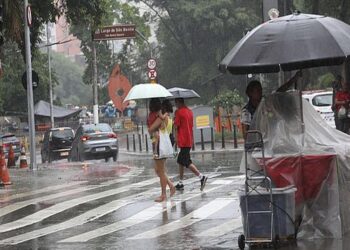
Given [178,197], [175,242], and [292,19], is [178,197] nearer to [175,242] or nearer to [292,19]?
[175,242]

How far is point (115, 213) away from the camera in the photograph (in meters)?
12.0

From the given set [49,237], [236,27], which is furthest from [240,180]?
[236,27]

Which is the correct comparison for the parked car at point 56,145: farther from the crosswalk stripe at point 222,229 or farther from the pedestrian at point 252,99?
the pedestrian at point 252,99

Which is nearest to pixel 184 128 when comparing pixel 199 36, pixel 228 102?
pixel 228 102

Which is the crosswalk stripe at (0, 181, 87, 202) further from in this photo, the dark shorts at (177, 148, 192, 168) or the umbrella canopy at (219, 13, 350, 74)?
the umbrella canopy at (219, 13, 350, 74)

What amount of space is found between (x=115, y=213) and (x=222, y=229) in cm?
270

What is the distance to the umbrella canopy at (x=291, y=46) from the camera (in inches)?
309

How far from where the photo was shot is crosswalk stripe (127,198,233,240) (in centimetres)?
983

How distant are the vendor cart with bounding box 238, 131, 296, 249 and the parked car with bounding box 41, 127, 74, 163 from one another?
24.8m

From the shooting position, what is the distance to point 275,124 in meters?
8.59

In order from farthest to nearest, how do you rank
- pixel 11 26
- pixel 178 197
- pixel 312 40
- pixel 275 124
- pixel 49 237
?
pixel 11 26 → pixel 178 197 → pixel 49 237 → pixel 275 124 → pixel 312 40

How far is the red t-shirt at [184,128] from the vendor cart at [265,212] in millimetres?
6433

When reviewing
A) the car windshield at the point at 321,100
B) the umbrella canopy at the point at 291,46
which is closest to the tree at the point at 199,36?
the car windshield at the point at 321,100

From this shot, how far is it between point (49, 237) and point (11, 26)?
406 inches
